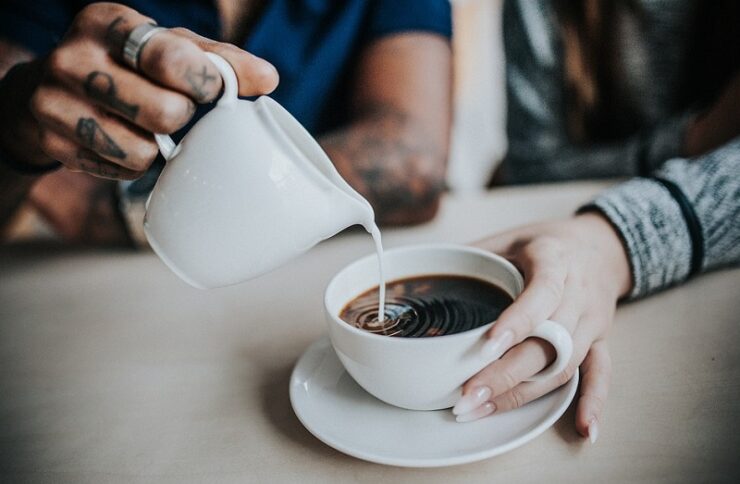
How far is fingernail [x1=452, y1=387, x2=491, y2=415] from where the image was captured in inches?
22.8

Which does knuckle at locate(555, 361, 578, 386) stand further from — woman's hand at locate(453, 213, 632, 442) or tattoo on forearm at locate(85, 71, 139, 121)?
tattoo on forearm at locate(85, 71, 139, 121)

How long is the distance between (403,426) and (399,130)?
2.48 ft

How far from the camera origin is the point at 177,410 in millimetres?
689

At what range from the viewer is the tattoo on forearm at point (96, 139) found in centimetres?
60

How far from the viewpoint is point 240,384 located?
0.73m

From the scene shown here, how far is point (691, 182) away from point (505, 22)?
1.04 m

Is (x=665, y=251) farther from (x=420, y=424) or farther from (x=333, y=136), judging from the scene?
(x=333, y=136)

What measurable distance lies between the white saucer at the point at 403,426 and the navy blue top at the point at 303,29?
0.82 m

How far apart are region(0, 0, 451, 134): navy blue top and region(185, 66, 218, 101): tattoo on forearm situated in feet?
2.45

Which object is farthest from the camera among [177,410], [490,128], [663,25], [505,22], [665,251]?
[490,128]

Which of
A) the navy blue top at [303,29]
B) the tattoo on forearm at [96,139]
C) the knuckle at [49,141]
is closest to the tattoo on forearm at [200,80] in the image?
the tattoo on forearm at [96,139]

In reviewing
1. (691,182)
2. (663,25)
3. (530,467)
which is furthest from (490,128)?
(530,467)

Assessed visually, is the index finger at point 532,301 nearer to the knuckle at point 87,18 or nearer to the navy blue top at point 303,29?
the knuckle at point 87,18

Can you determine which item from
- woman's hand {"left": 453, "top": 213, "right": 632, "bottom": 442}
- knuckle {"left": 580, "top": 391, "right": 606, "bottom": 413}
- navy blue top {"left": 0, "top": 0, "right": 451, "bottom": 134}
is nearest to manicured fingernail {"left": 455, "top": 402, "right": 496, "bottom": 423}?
woman's hand {"left": 453, "top": 213, "right": 632, "bottom": 442}
